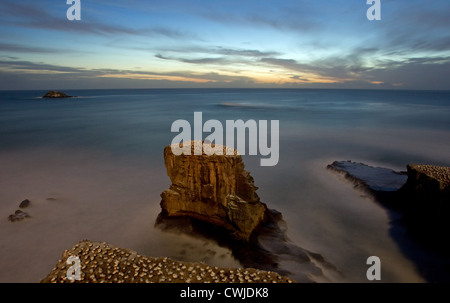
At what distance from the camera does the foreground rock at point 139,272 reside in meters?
7.52

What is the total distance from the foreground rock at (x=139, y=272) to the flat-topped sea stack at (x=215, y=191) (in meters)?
4.47

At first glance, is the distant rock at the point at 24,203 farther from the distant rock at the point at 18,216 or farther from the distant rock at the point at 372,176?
the distant rock at the point at 372,176

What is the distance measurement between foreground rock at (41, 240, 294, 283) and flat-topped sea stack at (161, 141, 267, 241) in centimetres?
447

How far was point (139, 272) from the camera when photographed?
7.82 metres

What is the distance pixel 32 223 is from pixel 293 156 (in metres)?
23.7

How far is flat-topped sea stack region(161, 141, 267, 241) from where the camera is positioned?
40.7ft

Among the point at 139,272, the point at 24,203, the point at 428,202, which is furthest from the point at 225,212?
the point at 24,203

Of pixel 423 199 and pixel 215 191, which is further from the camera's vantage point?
pixel 423 199

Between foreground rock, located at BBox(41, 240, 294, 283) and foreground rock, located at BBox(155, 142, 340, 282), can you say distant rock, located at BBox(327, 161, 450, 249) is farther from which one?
foreground rock, located at BBox(41, 240, 294, 283)

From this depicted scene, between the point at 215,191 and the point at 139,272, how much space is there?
5.78 meters

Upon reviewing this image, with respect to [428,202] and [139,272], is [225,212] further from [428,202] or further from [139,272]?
[428,202]

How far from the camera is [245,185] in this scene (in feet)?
41.7

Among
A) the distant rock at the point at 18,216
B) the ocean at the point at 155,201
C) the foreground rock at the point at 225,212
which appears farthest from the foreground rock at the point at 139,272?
the distant rock at the point at 18,216

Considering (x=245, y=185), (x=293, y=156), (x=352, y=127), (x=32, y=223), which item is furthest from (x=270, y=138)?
(x=32, y=223)
